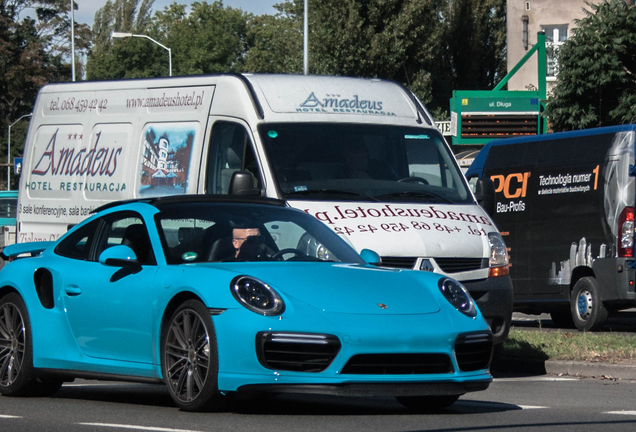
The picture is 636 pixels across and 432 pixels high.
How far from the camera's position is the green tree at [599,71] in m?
28.0

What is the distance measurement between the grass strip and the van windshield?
5.42 ft

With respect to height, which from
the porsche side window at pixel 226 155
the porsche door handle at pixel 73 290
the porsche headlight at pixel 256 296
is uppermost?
the porsche side window at pixel 226 155

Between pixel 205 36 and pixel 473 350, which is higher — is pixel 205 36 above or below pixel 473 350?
above

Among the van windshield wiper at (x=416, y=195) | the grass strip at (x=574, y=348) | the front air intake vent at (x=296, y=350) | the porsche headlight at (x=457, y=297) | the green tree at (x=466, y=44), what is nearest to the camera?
the front air intake vent at (x=296, y=350)

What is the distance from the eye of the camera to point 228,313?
729 cm

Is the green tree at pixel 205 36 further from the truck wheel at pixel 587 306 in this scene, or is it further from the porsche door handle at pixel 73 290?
the porsche door handle at pixel 73 290

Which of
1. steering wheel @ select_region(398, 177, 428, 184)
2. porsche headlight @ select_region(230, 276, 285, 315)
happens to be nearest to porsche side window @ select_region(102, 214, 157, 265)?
porsche headlight @ select_region(230, 276, 285, 315)

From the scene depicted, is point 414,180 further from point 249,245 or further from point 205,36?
point 205,36

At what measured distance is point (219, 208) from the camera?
339 inches

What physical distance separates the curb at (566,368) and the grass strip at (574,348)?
0.36ft

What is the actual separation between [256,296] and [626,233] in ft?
29.9

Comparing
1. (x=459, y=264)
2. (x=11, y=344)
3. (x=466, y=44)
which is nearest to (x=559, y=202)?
(x=459, y=264)

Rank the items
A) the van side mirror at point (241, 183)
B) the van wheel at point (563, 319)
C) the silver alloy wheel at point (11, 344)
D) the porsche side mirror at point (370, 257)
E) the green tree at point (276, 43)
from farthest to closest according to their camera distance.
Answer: the green tree at point (276, 43) → the van wheel at point (563, 319) → the van side mirror at point (241, 183) → the silver alloy wheel at point (11, 344) → the porsche side mirror at point (370, 257)

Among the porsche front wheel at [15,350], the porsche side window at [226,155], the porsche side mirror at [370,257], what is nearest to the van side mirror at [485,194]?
the porsche side window at [226,155]
